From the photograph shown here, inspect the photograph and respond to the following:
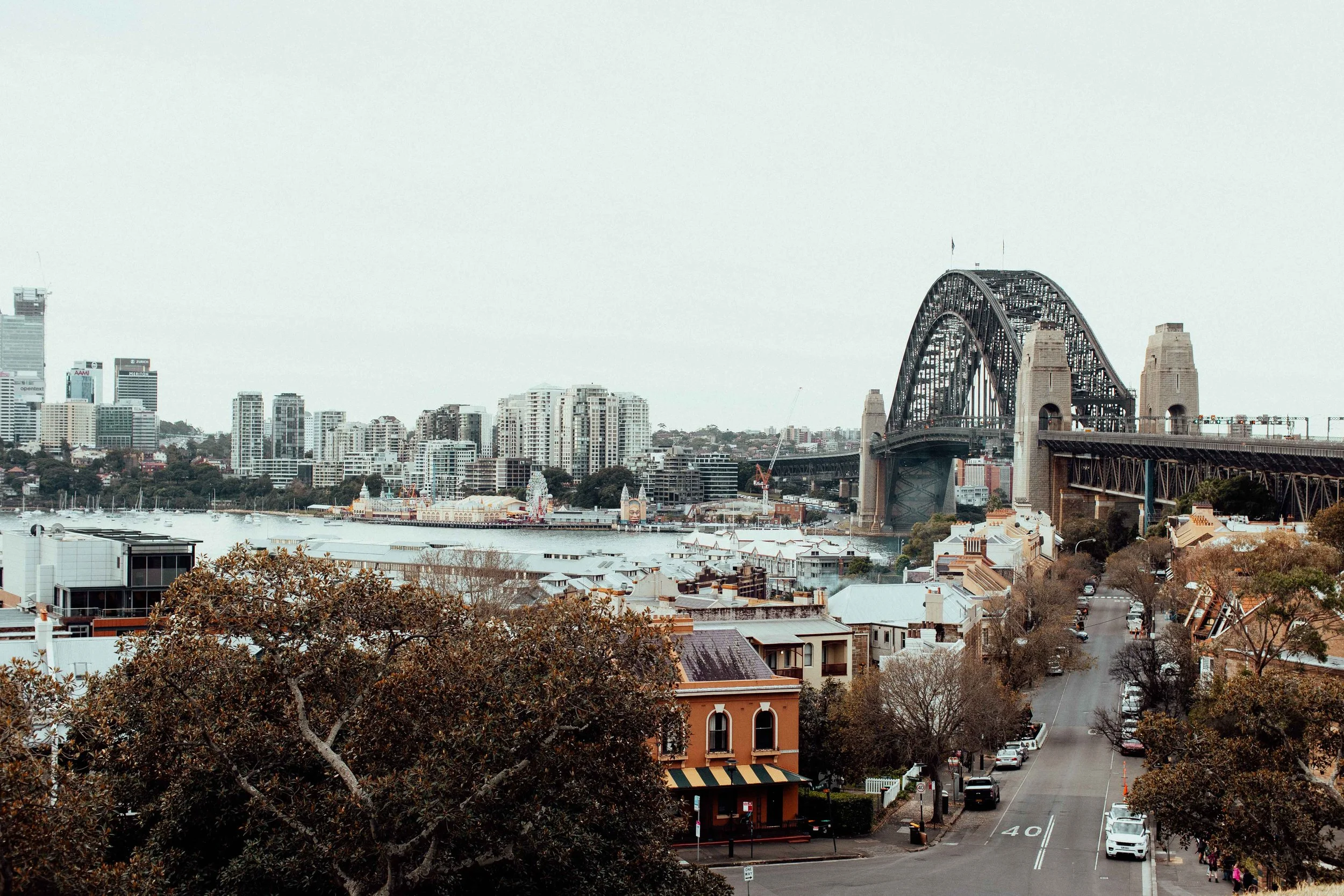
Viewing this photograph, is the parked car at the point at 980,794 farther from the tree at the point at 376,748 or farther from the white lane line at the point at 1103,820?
the tree at the point at 376,748

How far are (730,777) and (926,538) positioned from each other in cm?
7391

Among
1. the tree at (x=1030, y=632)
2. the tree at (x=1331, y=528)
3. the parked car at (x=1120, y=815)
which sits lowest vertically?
the parked car at (x=1120, y=815)

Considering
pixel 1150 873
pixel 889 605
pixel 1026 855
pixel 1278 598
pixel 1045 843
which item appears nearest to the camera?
pixel 1150 873

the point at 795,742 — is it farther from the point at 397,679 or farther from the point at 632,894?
the point at 397,679

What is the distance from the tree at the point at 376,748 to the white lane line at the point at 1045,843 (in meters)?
8.81

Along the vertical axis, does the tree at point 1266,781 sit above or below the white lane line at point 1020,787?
above

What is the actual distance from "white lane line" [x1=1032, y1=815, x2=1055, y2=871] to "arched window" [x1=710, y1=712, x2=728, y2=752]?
19.8 ft

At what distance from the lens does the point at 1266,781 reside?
726 inches

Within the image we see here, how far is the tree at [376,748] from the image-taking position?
16.5 metres

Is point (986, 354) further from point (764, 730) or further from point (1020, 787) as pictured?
point (764, 730)

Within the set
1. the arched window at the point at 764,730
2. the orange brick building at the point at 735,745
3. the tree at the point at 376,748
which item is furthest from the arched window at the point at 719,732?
the tree at the point at 376,748

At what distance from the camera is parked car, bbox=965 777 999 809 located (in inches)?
1197

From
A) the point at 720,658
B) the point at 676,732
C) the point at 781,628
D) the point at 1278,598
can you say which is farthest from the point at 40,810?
the point at 781,628

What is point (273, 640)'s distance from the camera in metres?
17.8
